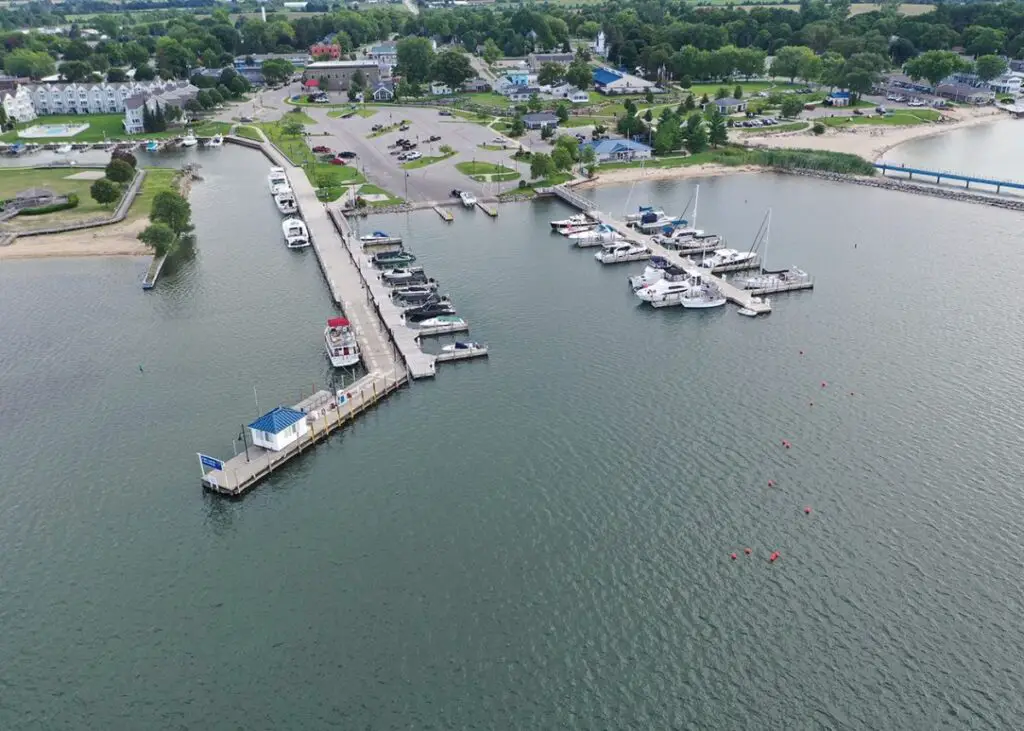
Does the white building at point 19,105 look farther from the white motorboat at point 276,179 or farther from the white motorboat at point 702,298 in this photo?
the white motorboat at point 702,298

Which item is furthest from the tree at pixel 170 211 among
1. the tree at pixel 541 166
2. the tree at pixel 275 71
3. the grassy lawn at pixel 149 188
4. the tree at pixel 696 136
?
the tree at pixel 275 71

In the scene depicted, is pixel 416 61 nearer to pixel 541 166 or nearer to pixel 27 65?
pixel 27 65

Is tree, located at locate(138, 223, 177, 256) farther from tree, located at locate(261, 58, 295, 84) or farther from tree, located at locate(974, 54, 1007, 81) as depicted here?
tree, located at locate(974, 54, 1007, 81)

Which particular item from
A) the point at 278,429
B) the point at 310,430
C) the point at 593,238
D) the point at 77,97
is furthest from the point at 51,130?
the point at 278,429

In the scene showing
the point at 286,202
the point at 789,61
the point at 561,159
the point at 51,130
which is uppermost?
the point at 789,61

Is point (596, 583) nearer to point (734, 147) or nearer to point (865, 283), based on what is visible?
point (865, 283)

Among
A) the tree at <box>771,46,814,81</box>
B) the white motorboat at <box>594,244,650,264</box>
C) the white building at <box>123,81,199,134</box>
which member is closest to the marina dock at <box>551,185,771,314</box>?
the white motorboat at <box>594,244,650,264</box>

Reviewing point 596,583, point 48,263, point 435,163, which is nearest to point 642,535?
point 596,583
